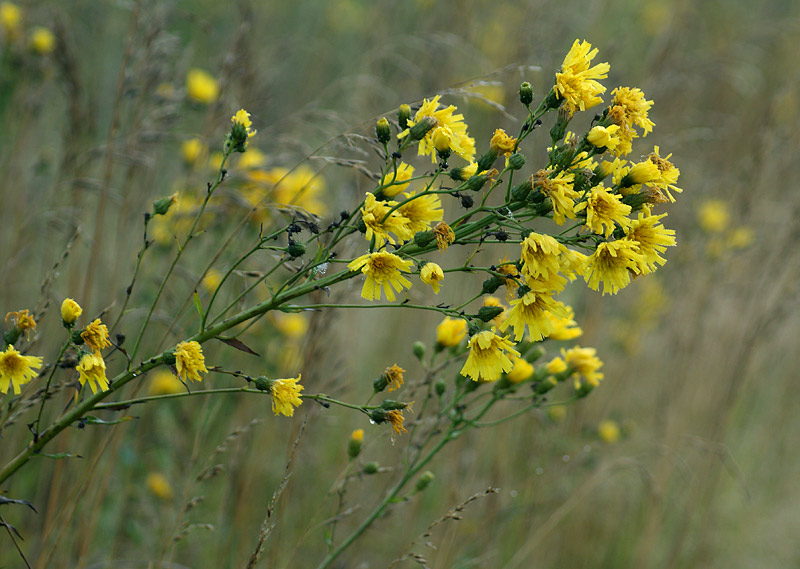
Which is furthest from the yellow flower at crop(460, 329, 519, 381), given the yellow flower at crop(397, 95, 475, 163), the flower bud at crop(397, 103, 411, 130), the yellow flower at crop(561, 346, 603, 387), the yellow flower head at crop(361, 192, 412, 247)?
the yellow flower at crop(561, 346, 603, 387)

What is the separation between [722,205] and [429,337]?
2569 millimetres

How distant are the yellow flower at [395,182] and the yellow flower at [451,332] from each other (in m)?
0.60

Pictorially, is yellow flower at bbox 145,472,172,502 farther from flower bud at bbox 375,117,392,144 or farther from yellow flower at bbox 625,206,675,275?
yellow flower at bbox 625,206,675,275

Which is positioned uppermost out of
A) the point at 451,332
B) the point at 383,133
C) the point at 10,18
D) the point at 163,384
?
the point at 10,18

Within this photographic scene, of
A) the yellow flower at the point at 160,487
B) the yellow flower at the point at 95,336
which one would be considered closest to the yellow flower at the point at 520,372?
the yellow flower at the point at 95,336

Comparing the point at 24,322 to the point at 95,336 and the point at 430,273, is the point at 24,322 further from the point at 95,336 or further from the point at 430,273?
the point at 430,273

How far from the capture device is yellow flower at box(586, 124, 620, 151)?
4.11 feet

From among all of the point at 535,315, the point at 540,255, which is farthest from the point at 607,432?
the point at 540,255

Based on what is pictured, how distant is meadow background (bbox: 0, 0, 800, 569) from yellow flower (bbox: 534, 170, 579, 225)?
1.63 feet

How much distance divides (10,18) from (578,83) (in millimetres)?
3434

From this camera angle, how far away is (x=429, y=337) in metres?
3.96

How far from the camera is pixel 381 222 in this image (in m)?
1.29

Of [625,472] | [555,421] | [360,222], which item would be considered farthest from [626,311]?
[360,222]

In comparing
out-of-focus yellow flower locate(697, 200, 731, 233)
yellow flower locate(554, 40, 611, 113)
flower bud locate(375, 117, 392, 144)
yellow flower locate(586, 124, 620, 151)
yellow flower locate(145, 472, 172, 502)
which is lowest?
yellow flower locate(145, 472, 172, 502)
